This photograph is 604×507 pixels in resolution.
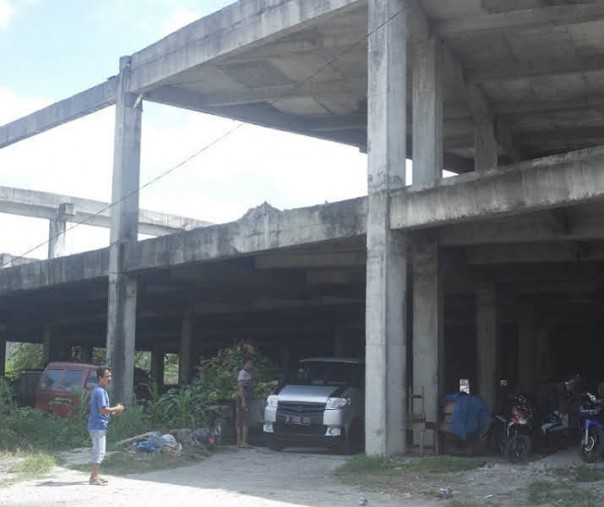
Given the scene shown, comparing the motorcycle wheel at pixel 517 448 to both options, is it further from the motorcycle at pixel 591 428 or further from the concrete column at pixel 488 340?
the concrete column at pixel 488 340

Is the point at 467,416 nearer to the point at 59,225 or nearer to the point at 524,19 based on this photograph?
the point at 524,19

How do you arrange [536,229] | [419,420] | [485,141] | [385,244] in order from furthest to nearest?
[485,141]
[536,229]
[419,420]
[385,244]

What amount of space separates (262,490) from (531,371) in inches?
719

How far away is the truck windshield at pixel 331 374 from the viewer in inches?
685

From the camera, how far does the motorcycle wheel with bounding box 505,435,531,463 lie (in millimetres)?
14906

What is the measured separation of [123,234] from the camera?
21.7 m

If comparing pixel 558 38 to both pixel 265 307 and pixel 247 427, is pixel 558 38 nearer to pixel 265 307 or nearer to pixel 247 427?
pixel 247 427

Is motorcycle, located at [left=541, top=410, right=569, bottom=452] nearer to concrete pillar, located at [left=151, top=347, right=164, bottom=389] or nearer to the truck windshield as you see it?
the truck windshield

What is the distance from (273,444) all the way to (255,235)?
4108mm

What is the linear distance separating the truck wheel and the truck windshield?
1.29m

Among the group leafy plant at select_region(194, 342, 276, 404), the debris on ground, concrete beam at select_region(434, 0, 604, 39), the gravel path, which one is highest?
concrete beam at select_region(434, 0, 604, 39)

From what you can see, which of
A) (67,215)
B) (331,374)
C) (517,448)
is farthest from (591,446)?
(67,215)

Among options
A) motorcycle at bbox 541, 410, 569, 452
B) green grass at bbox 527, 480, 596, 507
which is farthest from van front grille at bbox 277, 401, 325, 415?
green grass at bbox 527, 480, 596, 507

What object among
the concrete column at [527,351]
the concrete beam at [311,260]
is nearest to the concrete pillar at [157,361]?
the concrete column at [527,351]
